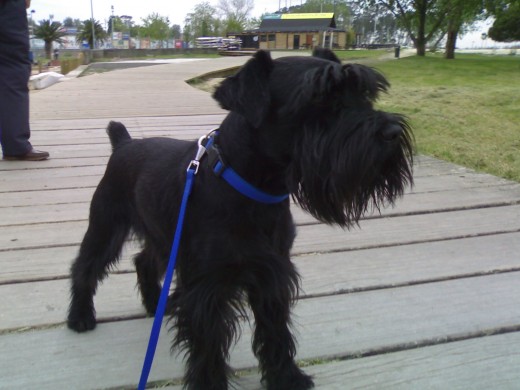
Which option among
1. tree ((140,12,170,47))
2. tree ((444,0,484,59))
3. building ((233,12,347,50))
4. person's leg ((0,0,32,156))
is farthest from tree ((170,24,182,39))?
person's leg ((0,0,32,156))

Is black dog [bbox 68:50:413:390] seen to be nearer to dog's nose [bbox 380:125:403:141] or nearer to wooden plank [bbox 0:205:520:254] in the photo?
dog's nose [bbox 380:125:403:141]

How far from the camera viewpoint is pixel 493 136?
19.2 ft

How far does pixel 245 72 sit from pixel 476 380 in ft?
3.96

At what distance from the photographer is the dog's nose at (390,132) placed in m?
1.45

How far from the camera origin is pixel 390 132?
4.77 feet

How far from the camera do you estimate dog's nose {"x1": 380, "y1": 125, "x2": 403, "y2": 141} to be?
1453 millimetres

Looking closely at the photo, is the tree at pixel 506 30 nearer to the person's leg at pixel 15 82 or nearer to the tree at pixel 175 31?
the person's leg at pixel 15 82

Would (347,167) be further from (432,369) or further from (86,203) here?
(86,203)

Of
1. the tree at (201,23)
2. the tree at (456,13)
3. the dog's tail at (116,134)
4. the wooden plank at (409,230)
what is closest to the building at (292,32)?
the tree at (201,23)

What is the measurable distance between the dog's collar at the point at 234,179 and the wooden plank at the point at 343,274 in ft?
2.56

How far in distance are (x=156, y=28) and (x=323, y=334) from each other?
82874mm

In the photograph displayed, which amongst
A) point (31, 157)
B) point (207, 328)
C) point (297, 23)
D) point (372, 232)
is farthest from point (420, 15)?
point (207, 328)

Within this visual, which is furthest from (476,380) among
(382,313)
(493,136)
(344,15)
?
(344,15)

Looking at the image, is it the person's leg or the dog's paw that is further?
the person's leg
